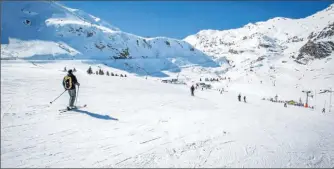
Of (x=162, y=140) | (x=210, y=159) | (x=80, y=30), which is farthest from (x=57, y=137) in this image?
→ (x=80, y=30)

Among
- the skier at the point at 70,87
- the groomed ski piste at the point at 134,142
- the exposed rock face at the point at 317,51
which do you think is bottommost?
the groomed ski piste at the point at 134,142

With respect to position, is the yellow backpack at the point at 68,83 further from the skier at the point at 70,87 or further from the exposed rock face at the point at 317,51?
the exposed rock face at the point at 317,51

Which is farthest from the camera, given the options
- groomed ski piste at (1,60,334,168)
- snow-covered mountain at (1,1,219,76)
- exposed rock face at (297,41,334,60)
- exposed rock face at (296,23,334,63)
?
exposed rock face at (297,41,334,60)

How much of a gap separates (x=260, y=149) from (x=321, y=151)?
299 centimetres

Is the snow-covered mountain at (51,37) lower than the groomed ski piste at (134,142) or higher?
higher

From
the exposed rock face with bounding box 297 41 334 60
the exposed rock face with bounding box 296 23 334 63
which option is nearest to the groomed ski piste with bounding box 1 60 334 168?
the exposed rock face with bounding box 296 23 334 63

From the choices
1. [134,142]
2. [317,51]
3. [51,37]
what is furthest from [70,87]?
[317,51]

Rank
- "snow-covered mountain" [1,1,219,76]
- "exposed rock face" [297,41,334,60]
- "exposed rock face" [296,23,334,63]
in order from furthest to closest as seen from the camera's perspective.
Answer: "exposed rock face" [297,41,334,60]
"exposed rock face" [296,23,334,63]
"snow-covered mountain" [1,1,219,76]

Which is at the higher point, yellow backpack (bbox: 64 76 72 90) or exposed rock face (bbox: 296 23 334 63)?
exposed rock face (bbox: 296 23 334 63)

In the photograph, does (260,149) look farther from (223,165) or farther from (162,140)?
(162,140)

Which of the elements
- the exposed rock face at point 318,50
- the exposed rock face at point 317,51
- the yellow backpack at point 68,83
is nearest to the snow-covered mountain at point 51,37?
the exposed rock face at point 317,51

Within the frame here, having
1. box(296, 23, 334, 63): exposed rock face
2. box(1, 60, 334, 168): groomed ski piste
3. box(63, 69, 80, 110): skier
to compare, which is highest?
box(296, 23, 334, 63): exposed rock face

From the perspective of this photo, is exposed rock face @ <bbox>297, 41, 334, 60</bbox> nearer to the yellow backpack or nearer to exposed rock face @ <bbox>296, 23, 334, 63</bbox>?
exposed rock face @ <bbox>296, 23, 334, 63</bbox>

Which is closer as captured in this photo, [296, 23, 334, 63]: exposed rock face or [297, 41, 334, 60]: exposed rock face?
[296, 23, 334, 63]: exposed rock face
